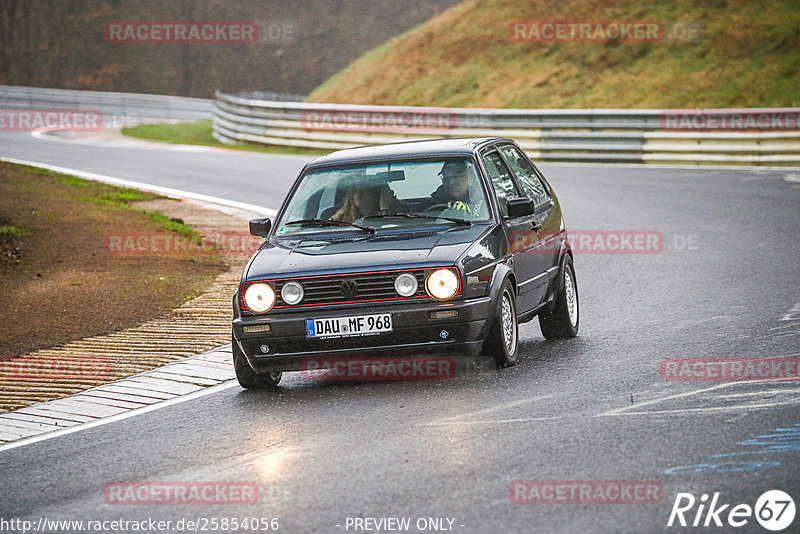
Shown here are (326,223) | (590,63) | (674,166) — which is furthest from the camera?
(590,63)

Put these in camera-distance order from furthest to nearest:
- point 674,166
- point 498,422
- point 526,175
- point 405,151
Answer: point 674,166 < point 526,175 < point 405,151 < point 498,422

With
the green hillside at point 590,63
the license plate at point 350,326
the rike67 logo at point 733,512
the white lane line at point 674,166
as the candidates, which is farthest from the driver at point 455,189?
the green hillside at point 590,63

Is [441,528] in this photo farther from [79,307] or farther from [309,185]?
Result: [79,307]

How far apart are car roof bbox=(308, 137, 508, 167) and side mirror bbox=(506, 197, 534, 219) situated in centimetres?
61

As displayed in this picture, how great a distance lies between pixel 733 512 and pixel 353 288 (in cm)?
339

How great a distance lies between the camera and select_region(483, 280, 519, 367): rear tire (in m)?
8.05

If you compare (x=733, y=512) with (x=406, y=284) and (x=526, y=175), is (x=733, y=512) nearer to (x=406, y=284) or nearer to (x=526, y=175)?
(x=406, y=284)

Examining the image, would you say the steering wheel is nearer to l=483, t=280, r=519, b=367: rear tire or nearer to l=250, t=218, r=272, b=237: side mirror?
l=483, t=280, r=519, b=367: rear tire

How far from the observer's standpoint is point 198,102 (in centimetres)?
4638

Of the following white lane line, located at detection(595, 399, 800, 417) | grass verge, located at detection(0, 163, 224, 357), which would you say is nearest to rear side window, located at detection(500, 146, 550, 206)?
white lane line, located at detection(595, 399, 800, 417)

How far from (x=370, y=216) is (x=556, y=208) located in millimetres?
2150

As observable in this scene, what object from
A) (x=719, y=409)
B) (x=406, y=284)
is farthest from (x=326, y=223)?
(x=719, y=409)

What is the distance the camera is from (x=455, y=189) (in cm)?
888

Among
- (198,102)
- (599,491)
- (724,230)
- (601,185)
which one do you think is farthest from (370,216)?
(198,102)
